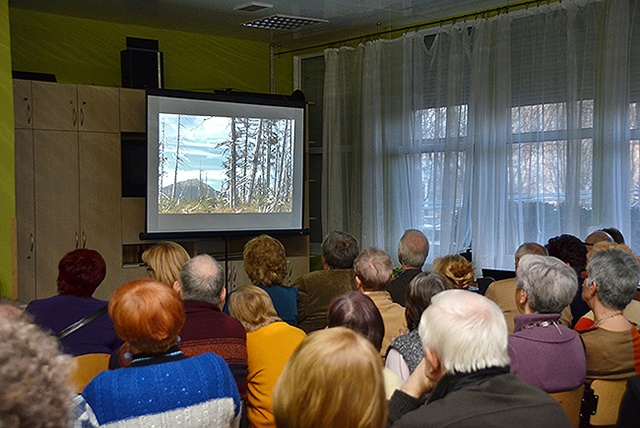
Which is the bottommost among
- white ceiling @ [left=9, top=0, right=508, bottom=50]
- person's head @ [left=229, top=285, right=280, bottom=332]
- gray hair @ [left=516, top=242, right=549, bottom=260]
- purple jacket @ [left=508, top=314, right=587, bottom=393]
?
purple jacket @ [left=508, top=314, right=587, bottom=393]

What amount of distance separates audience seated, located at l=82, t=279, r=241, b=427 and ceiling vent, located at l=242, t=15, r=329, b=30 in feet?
14.6

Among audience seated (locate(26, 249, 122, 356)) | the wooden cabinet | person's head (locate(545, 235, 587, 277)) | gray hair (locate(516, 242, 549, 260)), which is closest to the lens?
audience seated (locate(26, 249, 122, 356))

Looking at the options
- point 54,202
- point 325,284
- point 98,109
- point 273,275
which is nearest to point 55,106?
point 98,109

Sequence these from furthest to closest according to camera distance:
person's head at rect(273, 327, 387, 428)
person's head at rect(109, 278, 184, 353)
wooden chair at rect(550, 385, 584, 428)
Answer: wooden chair at rect(550, 385, 584, 428)
person's head at rect(109, 278, 184, 353)
person's head at rect(273, 327, 387, 428)

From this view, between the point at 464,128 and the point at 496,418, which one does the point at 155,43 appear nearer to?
the point at 464,128

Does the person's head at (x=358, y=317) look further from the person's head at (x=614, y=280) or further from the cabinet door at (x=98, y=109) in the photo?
the cabinet door at (x=98, y=109)

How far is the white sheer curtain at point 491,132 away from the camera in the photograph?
463cm

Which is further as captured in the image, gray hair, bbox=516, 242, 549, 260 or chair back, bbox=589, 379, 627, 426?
gray hair, bbox=516, 242, 549, 260

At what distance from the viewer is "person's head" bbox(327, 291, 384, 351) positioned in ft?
6.89

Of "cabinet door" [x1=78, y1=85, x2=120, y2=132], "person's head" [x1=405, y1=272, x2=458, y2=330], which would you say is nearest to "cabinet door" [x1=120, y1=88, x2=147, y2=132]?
"cabinet door" [x1=78, y1=85, x2=120, y2=132]

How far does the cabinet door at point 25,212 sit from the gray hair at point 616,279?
4.70 meters

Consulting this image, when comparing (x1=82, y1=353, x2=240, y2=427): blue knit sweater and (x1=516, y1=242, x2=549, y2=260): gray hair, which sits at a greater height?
(x1=516, y1=242, x2=549, y2=260): gray hair

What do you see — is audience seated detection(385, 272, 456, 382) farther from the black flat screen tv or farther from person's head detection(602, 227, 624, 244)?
the black flat screen tv

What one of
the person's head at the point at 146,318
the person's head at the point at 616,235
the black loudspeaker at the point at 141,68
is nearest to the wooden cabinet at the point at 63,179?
the black loudspeaker at the point at 141,68
